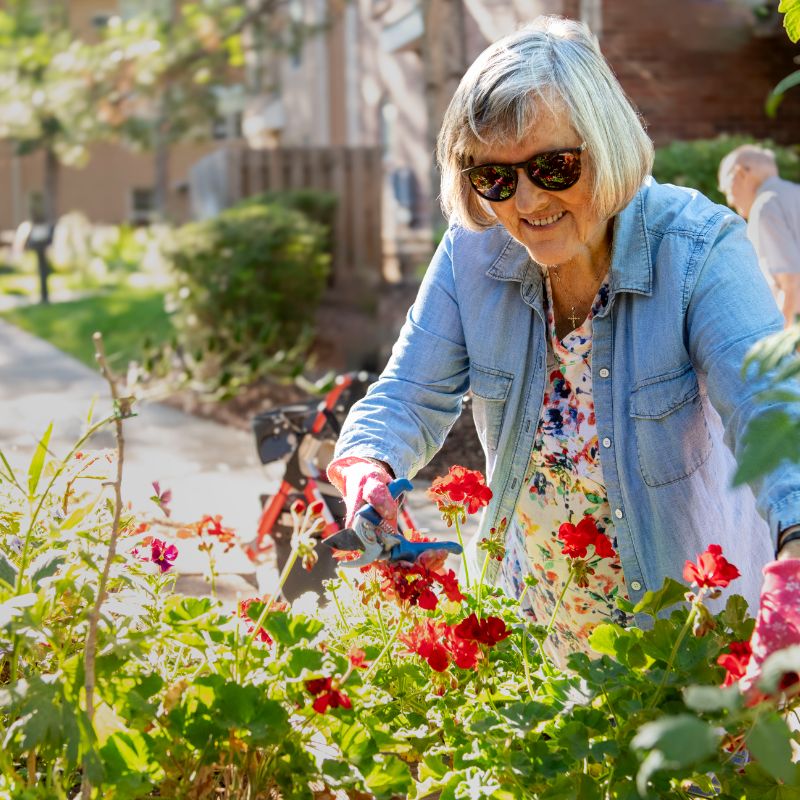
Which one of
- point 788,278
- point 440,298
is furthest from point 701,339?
point 788,278

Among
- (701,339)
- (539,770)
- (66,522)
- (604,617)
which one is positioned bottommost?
(604,617)

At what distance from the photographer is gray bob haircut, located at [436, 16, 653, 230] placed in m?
2.09

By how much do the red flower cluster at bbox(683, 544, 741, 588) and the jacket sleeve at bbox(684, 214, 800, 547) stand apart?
0.23 meters

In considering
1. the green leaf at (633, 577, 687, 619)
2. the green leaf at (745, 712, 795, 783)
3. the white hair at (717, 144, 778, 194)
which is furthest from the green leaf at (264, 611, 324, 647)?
the white hair at (717, 144, 778, 194)

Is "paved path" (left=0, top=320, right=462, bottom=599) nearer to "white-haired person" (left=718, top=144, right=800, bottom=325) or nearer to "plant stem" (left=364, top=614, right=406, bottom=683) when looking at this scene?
"plant stem" (left=364, top=614, right=406, bottom=683)

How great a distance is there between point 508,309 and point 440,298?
159 millimetres

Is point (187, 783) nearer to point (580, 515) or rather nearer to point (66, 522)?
point (66, 522)

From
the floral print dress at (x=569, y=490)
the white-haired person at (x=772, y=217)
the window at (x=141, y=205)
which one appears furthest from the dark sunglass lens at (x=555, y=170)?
the window at (x=141, y=205)

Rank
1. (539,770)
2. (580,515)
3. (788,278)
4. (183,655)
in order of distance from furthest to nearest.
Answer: (788,278) → (580,515) → (183,655) → (539,770)

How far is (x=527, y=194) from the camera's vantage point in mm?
2141

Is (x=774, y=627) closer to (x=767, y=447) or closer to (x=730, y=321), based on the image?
(x=767, y=447)

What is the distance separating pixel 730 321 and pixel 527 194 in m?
0.41

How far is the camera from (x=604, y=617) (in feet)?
8.03

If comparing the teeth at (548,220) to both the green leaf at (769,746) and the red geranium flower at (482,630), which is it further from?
the green leaf at (769,746)
